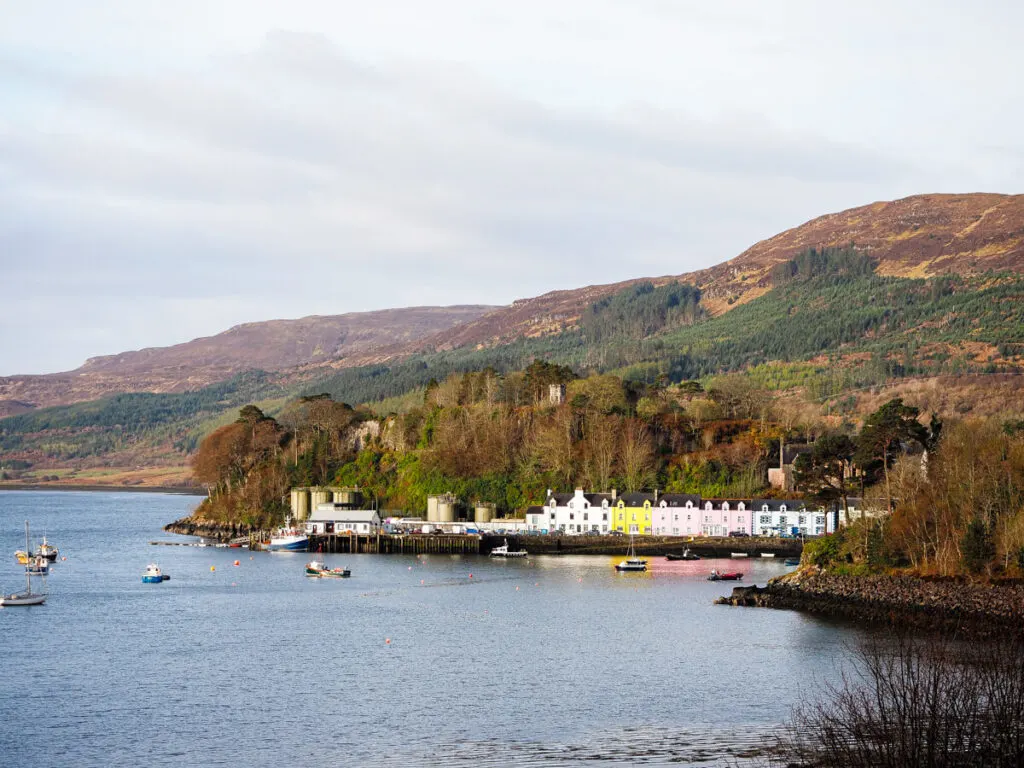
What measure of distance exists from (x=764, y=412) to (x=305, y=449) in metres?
53.6

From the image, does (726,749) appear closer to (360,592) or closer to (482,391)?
(360,592)

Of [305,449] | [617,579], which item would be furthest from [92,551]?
[617,579]

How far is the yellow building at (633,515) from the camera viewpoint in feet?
377

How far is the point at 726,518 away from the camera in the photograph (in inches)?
4451

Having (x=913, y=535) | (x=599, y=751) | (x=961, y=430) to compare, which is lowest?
(x=599, y=751)

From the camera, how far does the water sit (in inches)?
1476

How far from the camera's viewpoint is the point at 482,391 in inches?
6009

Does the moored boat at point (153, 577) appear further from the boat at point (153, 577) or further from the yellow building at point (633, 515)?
the yellow building at point (633, 515)

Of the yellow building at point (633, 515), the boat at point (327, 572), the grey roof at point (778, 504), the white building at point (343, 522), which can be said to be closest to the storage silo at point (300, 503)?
the white building at point (343, 522)

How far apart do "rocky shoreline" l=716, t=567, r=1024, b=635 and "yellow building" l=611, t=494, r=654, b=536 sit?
41.0 meters

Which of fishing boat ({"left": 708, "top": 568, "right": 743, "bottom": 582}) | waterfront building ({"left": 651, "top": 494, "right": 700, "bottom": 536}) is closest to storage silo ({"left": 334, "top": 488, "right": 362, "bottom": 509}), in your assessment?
waterfront building ({"left": 651, "top": 494, "right": 700, "bottom": 536})

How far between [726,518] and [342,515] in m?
37.3

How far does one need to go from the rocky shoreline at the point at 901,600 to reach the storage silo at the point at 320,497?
66.7 meters

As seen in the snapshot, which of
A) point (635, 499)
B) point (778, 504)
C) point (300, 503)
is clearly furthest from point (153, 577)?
point (778, 504)
